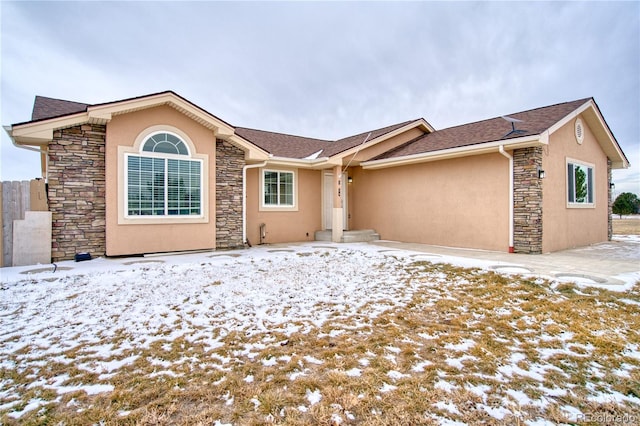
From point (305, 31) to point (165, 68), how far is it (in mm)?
7228

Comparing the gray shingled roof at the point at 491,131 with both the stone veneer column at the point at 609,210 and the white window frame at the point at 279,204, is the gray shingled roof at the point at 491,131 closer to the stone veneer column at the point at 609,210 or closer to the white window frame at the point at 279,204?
the white window frame at the point at 279,204

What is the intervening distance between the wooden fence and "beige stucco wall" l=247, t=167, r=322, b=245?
5.70m

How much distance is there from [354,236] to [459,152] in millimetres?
4677

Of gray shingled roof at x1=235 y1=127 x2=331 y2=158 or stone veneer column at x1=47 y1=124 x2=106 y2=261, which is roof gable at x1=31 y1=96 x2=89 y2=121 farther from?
gray shingled roof at x1=235 y1=127 x2=331 y2=158

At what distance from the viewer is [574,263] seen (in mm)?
7367

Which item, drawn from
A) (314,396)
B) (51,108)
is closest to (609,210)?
(314,396)

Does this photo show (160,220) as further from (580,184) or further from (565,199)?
(580,184)

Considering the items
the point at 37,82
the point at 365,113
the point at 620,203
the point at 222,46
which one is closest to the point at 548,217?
the point at 222,46

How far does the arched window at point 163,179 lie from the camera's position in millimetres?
8297

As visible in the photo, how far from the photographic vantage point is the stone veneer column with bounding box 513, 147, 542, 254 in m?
8.72

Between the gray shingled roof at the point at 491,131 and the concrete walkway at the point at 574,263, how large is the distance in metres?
3.25

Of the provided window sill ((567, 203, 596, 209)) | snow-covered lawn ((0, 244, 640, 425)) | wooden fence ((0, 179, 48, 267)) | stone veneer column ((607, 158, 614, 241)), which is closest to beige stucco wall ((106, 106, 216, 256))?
wooden fence ((0, 179, 48, 267))

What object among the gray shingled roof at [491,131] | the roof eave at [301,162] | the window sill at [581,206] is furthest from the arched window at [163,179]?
the window sill at [581,206]

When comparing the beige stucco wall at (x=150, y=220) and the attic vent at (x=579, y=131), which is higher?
the attic vent at (x=579, y=131)
